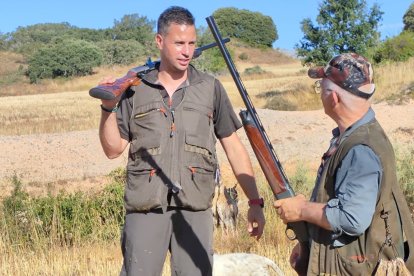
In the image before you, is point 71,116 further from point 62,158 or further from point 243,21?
point 243,21

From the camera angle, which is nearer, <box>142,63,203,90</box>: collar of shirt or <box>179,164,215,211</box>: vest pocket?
<box>179,164,215,211</box>: vest pocket

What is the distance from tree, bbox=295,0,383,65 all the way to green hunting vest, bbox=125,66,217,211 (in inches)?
934

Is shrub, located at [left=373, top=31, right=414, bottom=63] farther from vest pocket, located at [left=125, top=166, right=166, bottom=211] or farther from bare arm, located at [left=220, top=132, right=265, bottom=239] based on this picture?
vest pocket, located at [left=125, top=166, right=166, bottom=211]

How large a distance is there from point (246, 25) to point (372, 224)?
94.3 m

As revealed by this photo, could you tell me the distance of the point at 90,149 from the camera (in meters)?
17.5

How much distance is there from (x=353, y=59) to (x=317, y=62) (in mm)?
24797

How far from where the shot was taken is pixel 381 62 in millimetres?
30969

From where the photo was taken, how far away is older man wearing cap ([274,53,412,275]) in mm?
2641

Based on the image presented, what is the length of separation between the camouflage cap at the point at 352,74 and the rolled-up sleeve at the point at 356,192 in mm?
252

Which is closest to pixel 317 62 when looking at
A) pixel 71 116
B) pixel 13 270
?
pixel 71 116

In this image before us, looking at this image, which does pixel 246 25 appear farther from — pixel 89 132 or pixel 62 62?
pixel 89 132

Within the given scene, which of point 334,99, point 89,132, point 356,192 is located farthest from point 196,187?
point 89,132

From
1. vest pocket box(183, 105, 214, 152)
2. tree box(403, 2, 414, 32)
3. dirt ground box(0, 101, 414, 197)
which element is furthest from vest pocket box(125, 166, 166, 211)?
tree box(403, 2, 414, 32)

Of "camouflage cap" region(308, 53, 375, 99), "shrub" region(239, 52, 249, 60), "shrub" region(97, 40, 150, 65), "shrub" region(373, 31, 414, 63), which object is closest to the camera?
"camouflage cap" region(308, 53, 375, 99)
